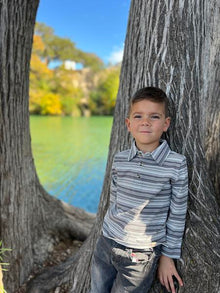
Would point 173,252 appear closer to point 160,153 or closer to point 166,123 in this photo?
point 160,153

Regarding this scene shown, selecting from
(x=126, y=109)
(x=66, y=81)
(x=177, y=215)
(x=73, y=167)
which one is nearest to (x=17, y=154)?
(x=126, y=109)

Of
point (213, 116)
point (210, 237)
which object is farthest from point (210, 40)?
point (213, 116)

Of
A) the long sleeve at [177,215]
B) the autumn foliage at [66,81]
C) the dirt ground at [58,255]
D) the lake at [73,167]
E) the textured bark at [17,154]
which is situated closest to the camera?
the long sleeve at [177,215]

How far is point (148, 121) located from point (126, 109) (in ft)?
1.37

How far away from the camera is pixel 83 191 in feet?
19.9

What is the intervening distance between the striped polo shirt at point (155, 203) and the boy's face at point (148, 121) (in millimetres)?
67

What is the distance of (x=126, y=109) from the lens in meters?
1.77

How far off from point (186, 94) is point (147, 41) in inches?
15.1

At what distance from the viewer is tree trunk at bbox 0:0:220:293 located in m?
1.47

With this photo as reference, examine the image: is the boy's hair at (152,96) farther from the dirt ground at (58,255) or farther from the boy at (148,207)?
the dirt ground at (58,255)

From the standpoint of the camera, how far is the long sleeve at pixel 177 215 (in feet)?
4.40

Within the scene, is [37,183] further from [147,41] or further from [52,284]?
[147,41]

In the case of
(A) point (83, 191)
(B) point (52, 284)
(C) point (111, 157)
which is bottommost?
(A) point (83, 191)

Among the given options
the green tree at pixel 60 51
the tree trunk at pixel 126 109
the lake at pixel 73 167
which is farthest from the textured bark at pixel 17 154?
the green tree at pixel 60 51
